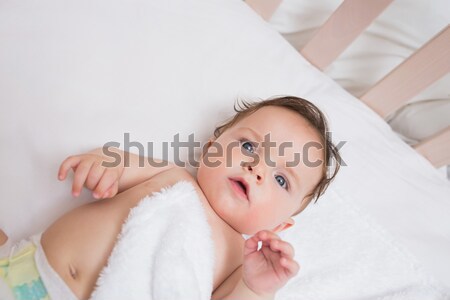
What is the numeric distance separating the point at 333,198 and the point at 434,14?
1.88ft

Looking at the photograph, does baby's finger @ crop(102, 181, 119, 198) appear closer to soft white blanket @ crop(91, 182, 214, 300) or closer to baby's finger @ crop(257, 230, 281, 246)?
soft white blanket @ crop(91, 182, 214, 300)

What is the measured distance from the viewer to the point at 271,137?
89 cm

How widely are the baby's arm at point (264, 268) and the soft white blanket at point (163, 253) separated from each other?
7cm

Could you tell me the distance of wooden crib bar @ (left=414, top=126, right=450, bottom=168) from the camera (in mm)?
1119

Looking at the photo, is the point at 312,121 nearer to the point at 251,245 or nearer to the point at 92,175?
the point at 251,245

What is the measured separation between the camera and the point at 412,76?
110cm

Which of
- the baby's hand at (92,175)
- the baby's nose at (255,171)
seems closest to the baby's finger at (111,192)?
the baby's hand at (92,175)

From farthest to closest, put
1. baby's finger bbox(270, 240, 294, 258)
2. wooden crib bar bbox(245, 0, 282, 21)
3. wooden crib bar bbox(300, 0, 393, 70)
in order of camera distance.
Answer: wooden crib bar bbox(245, 0, 282, 21)
wooden crib bar bbox(300, 0, 393, 70)
baby's finger bbox(270, 240, 294, 258)

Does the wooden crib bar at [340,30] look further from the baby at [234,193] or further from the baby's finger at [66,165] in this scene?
the baby's finger at [66,165]

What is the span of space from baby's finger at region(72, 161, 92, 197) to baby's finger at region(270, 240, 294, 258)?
330 mm

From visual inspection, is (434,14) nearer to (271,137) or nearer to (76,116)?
(271,137)

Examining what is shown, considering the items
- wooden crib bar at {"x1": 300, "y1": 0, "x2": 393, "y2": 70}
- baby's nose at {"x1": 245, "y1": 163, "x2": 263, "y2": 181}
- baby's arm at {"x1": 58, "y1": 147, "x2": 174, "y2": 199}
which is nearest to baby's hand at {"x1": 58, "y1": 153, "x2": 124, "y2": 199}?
baby's arm at {"x1": 58, "y1": 147, "x2": 174, "y2": 199}

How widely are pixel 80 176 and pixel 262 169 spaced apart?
320mm

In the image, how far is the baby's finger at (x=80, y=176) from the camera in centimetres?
77
